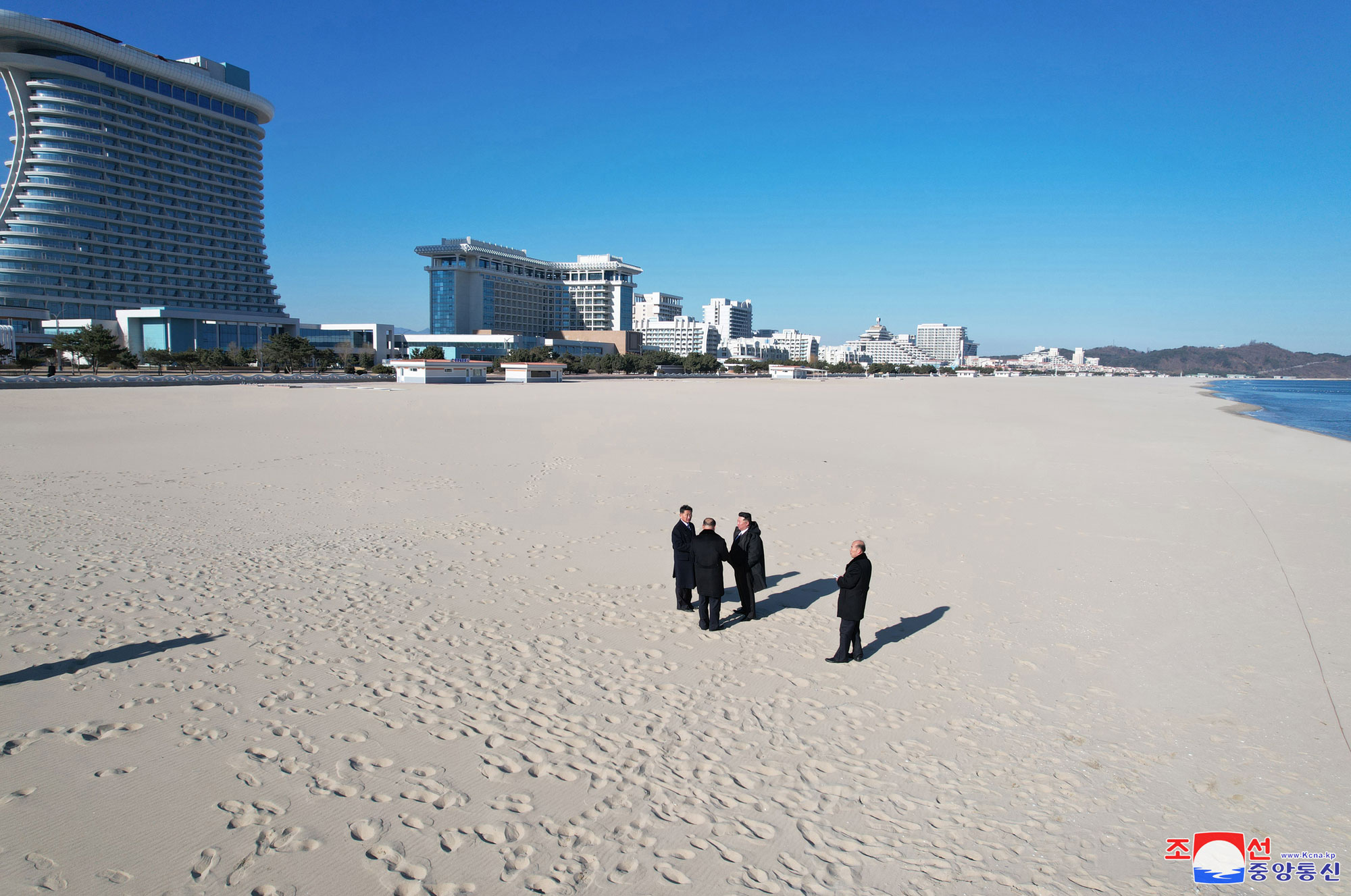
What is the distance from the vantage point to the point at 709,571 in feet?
21.0

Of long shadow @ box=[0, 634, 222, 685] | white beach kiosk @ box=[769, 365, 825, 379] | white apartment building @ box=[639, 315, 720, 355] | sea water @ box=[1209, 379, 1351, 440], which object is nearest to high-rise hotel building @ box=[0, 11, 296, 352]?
white beach kiosk @ box=[769, 365, 825, 379]

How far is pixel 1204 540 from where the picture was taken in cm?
1016

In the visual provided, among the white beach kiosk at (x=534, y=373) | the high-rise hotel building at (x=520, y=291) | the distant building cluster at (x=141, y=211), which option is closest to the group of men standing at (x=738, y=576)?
the white beach kiosk at (x=534, y=373)

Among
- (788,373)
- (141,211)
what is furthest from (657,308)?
(141,211)

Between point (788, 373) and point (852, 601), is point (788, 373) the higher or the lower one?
the higher one

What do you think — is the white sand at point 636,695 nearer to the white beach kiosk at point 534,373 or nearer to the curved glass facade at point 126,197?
the white beach kiosk at point 534,373

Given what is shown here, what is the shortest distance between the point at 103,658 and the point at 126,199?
100048 millimetres

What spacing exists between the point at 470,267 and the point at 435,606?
120m

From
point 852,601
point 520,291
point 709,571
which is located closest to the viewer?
point 852,601

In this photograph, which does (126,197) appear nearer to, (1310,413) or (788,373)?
(788,373)

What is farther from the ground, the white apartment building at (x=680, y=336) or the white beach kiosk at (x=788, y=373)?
the white apartment building at (x=680, y=336)

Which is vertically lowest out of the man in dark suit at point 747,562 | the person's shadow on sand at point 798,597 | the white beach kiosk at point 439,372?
the person's shadow on sand at point 798,597

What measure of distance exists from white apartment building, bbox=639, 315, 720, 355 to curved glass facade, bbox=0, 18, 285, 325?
93.3 metres

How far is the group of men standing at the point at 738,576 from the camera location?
19.1 ft
